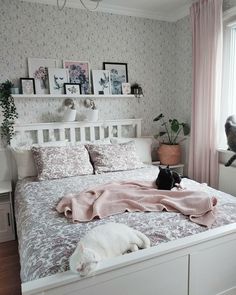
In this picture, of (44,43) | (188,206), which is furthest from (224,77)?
(44,43)

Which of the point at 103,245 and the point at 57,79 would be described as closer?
the point at 103,245

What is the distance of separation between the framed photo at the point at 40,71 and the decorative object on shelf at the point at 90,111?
50cm

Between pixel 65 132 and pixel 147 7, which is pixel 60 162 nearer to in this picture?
pixel 65 132

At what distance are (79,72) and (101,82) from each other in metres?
0.30

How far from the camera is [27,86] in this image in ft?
9.36

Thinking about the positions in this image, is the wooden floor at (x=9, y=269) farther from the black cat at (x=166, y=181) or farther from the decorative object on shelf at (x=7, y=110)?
the black cat at (x=166, y=181)

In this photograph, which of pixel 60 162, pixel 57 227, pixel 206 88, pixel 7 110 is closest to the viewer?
pixel 57 227

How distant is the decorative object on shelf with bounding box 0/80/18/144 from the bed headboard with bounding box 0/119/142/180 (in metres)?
0.08

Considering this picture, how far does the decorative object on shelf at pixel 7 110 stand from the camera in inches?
107

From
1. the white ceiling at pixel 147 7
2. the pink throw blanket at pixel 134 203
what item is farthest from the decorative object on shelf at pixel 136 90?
the pink throw blanket at pixel 134 203

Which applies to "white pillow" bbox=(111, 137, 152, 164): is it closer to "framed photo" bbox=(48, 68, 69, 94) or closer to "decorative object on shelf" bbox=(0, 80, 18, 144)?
"framed photo" bbox=(48, 68, 69, 94)

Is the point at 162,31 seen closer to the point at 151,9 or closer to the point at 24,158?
the point at 151,9

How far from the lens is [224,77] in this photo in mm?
2807

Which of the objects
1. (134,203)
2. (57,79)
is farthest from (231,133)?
(57,79)
